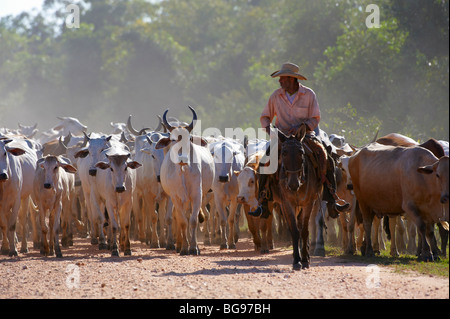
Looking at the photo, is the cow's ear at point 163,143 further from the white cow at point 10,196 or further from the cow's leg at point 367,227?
the cow's leg at point 367,227

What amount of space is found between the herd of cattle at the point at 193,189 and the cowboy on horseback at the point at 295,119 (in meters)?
0.46

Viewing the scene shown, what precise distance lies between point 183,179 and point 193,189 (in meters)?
0.26

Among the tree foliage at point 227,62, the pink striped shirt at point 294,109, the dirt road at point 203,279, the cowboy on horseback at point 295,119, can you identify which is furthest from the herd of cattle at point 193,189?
the tree foliage at point 227,62

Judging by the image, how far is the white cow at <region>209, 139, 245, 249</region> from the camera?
15203mm

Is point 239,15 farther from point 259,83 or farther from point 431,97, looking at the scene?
point 431,97

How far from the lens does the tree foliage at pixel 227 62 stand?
27297mm

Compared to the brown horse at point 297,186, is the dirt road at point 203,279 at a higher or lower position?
lower

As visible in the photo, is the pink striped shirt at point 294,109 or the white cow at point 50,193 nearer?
the pink striped shirt at point 294,109

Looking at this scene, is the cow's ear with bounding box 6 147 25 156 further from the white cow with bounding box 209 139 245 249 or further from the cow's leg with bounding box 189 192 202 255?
the white cow with bounding box 209 139 245 249

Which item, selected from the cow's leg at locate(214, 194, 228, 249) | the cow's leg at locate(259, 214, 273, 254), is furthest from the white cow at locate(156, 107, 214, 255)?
the cow's leg at locate(259, 214, 273, 254)

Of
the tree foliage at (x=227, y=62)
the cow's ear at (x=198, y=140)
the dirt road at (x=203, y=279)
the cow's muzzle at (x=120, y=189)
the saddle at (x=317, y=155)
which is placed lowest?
the dirt road at (x=203, y=279)

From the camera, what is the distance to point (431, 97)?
88.5ft

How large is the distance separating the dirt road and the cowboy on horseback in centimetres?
96

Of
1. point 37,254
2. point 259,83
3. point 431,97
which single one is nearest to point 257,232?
point 37,254
